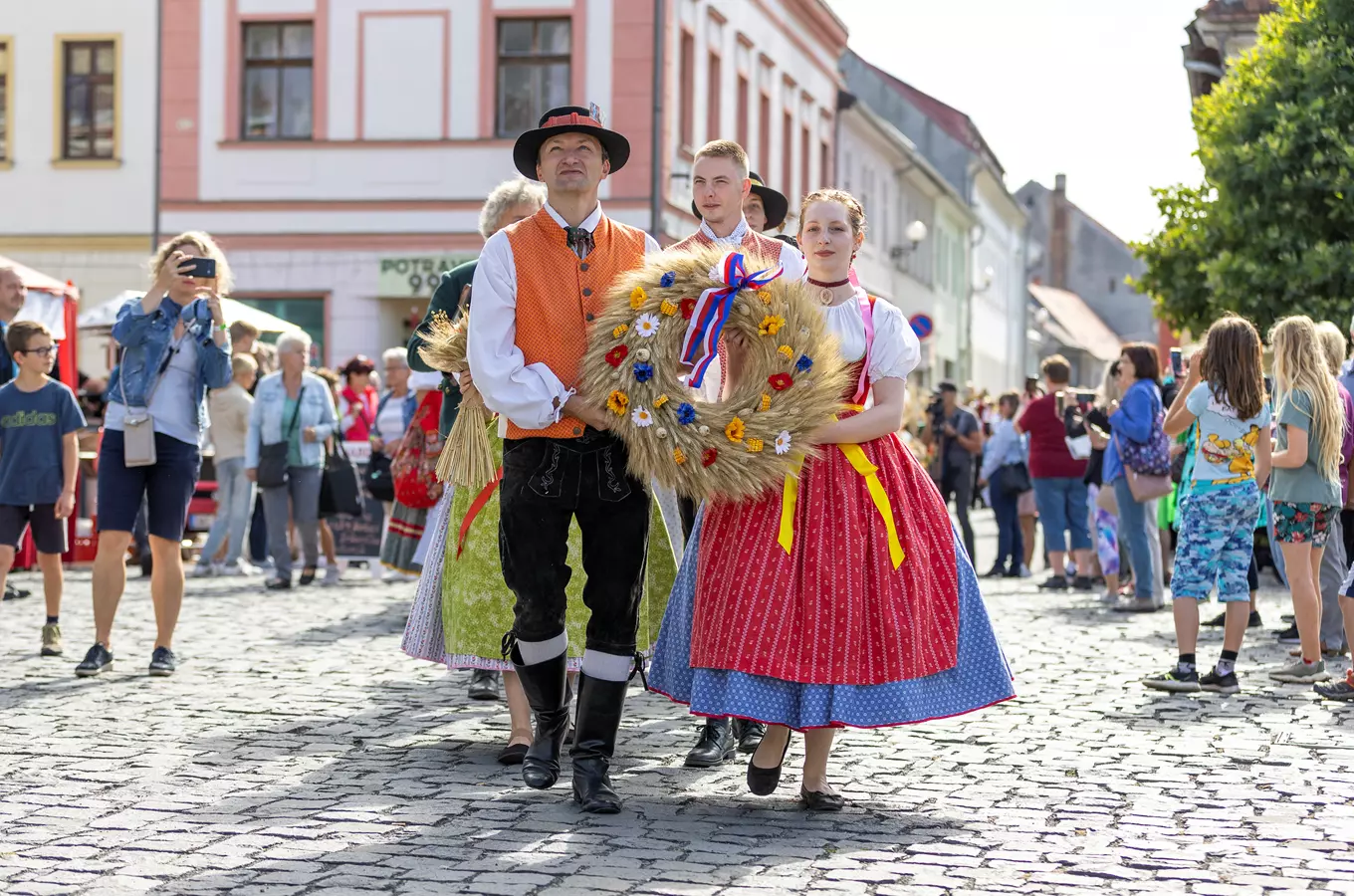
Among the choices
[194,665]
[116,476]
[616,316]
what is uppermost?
[616,316]

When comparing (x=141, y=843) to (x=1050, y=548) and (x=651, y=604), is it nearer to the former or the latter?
(x=651, y=604)

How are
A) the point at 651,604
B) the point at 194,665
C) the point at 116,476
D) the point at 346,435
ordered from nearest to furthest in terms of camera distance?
→ the point at 651,604 → the point at 116,476 → the point at 194,665 → the point at 346,435

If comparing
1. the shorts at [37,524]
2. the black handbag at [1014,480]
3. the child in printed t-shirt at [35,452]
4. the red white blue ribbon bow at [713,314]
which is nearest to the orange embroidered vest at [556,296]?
the red white blue ribbon bow at [713,314]

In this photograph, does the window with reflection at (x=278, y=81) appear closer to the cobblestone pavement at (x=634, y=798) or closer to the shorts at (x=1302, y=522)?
the cobblestone pavement at (x=634, y=798)

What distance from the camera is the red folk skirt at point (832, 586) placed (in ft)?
19.0

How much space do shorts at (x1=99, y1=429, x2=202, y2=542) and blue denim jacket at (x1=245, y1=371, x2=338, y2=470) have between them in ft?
19.4

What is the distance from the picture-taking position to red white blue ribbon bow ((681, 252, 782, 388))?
572 cm

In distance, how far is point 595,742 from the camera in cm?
593

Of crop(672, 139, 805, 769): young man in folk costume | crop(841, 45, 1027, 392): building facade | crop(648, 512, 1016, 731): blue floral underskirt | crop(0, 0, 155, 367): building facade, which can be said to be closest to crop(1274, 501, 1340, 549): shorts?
crop(672, 139, 805, 769): young man in folk costume

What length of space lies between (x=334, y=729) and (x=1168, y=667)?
15.0 feet

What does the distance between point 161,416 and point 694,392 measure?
13.4 ft

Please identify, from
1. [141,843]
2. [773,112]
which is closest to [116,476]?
[141,843]

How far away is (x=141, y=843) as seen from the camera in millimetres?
5332

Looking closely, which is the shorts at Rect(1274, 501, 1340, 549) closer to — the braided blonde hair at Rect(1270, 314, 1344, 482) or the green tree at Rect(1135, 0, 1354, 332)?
the braided blonde hair at Rect(1270, 314, 1344, 482)
